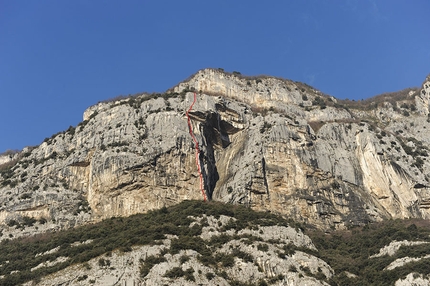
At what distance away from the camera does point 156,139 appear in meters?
73.5

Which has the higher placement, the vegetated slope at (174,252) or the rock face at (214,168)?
the rock face at (214,168)

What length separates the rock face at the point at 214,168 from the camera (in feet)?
224

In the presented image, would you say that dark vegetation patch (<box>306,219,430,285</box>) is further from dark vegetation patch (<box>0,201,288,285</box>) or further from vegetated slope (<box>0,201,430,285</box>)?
dark vegetation patch (<box>0,201,288,285</box>)

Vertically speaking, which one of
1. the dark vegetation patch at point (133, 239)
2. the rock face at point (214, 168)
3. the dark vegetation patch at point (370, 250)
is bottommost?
the dark vegetation patch at point (370, 250)

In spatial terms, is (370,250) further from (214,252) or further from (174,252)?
(174,252)

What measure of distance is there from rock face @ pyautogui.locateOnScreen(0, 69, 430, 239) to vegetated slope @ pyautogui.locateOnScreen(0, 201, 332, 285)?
4723 millimetres

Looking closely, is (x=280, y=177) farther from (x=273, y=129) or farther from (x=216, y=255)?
(x=216, y=255)

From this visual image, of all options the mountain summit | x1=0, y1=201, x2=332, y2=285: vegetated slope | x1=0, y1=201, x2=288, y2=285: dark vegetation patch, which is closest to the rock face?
the mountain summit

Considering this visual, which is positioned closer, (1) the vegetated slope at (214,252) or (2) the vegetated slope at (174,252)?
(2) the vegetated slope at (174,252)

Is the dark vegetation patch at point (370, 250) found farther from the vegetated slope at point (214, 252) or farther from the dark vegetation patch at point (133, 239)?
the dark vegetation patch at point (133, 239)

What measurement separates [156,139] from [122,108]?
427 inches

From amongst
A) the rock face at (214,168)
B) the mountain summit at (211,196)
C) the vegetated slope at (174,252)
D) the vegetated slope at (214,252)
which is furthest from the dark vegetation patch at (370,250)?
the rock face at (214,168)

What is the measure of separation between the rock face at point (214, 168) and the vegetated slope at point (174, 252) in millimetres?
4723

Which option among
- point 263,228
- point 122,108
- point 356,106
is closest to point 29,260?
point 263,228
